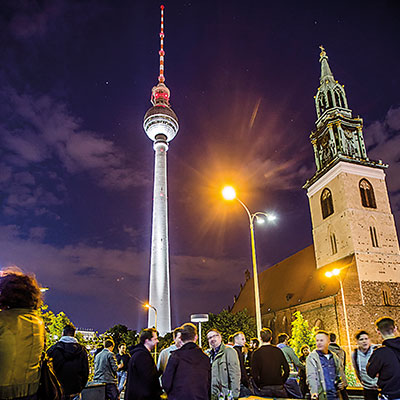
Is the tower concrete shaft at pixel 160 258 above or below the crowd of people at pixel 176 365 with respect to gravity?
above

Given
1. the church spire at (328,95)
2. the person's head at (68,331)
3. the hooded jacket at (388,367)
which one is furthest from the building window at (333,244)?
the person's head at (68,331)

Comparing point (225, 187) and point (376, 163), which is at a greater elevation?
point (376, 163)

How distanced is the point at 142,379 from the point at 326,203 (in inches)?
1544

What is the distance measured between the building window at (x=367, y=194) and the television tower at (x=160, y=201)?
3112 cm

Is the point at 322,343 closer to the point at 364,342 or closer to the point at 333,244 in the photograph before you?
the point at 364,342

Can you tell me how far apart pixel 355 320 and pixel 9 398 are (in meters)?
33.1

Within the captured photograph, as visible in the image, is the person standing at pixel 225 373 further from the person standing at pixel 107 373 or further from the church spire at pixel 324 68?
the church spire at pixel 324 68

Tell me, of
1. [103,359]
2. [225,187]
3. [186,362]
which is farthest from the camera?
[225,187]

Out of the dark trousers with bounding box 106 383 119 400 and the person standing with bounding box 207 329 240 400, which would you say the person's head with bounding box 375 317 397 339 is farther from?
the dark trousers with bounding box 106 383 119 400

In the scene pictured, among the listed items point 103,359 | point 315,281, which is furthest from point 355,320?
point 103,359

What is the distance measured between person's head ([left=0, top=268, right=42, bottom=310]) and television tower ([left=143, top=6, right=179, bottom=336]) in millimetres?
48886

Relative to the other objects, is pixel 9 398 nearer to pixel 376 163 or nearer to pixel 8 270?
pixel 8 270

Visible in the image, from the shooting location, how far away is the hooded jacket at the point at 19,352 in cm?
325

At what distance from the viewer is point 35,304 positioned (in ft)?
12.2
